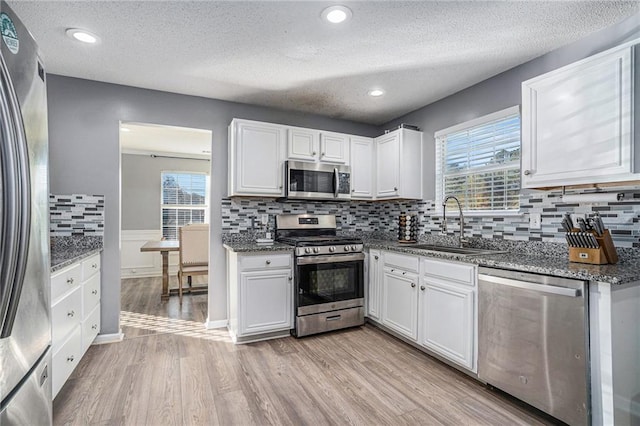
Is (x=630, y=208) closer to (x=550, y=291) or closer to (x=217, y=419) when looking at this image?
(x=550, y=291)

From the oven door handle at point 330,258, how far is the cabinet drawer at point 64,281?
168 cm

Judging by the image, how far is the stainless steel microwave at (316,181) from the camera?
3246mm

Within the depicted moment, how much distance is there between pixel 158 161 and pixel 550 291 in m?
6.37

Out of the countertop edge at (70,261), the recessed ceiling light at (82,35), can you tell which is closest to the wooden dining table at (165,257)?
the countertop edge at (70,261)

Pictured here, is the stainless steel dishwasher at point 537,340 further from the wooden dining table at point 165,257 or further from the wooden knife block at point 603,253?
the wooden dining table at point 165,257

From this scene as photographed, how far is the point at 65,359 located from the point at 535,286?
2871mm

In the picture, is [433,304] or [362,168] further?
[362,168]

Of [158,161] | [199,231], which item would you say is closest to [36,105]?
[199,231]

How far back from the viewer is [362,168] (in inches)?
146

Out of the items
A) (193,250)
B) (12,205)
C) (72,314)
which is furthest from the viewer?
(193,250)

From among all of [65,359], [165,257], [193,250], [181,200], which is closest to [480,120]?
[65,359]

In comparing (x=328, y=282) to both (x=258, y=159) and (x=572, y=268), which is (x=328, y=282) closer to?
(x=258, y=159)

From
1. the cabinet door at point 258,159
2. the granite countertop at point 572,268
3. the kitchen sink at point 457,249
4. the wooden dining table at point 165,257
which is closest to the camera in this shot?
the granite countertop at point 572,268

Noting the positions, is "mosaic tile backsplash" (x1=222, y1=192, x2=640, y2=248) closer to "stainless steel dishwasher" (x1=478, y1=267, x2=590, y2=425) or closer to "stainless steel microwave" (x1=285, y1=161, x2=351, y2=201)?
"stainless steel microwave" (x1=285, y1=161, x2=351, y2=201)
